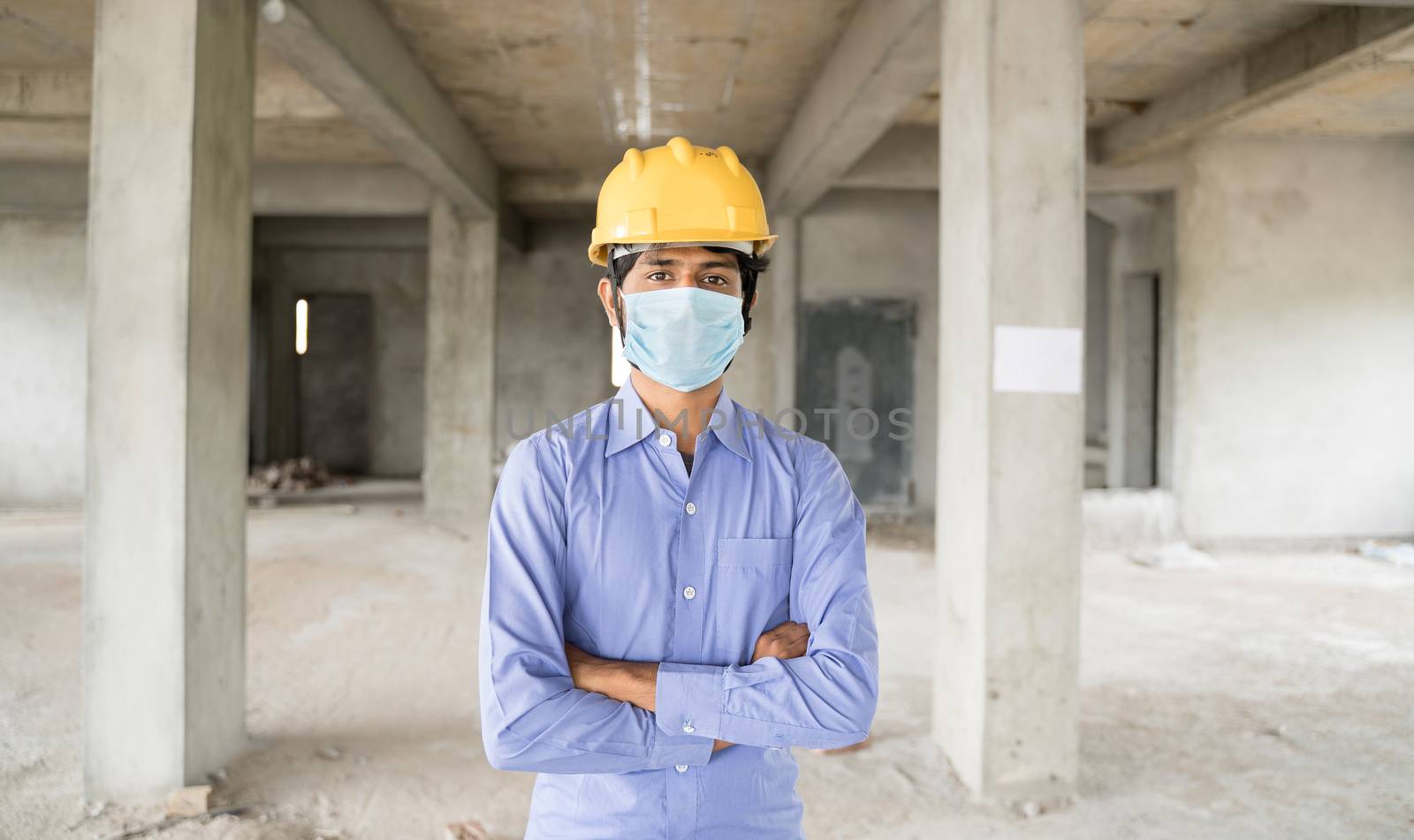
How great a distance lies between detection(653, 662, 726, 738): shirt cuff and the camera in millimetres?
1436

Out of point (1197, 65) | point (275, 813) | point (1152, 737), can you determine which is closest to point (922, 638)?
point (1152, 737)

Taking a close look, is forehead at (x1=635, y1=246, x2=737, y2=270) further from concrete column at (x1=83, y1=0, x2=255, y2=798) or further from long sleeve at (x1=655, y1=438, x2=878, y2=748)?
concrete column at (x1=83, y1=0, x2=255, y2=798)

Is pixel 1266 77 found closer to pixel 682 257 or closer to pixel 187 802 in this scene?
pixel 682 257

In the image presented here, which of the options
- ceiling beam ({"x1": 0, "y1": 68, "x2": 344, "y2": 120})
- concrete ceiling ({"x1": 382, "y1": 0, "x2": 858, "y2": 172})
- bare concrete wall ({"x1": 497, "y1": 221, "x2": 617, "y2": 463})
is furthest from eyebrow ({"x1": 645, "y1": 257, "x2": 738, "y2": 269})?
bare concrete wall ({"x1": 497, "y1": 221, "x2": 617, "y2": 463})

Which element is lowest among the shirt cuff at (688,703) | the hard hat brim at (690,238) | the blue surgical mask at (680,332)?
the shirt cuff at (688,703)

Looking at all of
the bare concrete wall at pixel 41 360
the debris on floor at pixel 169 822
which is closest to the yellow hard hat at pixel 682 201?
the debris on floor at pixel 169 822

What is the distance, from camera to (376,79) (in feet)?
19.2

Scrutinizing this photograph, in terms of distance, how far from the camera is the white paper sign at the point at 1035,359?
353 centimetres

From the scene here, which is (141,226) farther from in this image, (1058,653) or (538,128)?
(538,128)

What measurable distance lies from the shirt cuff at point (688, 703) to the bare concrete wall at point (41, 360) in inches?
488

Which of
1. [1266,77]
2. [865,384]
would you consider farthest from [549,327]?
[1266,77]

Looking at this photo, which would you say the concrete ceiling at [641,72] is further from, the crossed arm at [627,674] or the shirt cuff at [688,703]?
the shirt cuff at [688,703]

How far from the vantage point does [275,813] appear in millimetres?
3414

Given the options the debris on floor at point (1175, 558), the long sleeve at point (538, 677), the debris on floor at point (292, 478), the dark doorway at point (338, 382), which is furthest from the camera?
the dark doorway at point (338, 382)
